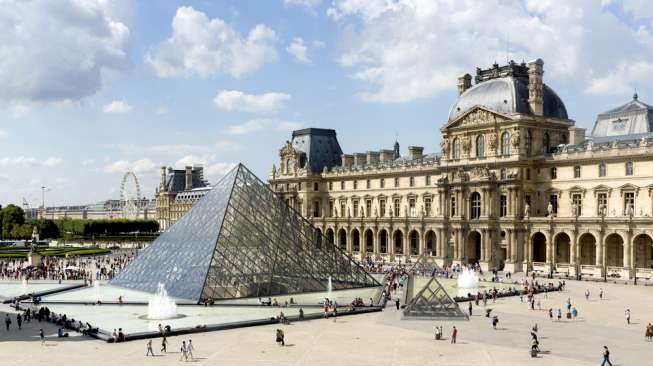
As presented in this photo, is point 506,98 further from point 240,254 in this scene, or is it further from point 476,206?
point 240,254

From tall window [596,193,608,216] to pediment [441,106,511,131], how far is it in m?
9.48

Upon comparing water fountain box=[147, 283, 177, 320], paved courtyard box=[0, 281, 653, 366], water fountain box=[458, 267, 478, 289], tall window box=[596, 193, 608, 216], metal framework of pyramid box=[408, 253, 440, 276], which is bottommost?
paved courtyard box=[0, 281, 653, 366]

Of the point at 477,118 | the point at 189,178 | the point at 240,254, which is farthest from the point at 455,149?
the point at 189,178

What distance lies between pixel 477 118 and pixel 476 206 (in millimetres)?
7508

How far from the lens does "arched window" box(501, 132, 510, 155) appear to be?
193 ft

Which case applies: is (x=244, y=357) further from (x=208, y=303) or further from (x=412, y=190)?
(x=412, y=190)

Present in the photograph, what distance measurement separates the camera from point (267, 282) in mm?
38938

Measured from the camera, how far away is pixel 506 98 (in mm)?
59594

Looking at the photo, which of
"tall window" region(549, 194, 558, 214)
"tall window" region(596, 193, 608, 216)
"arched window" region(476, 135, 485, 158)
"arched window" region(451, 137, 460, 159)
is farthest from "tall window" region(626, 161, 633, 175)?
"arched window" region(451, 137, 460, 159)

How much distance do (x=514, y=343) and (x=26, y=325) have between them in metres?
21.1

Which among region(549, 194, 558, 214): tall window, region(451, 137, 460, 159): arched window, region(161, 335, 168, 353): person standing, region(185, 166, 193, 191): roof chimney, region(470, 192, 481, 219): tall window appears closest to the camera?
region(161, 335, 168, 353): person standing

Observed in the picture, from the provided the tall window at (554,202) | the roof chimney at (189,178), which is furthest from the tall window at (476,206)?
the roof chimney at (189,178)

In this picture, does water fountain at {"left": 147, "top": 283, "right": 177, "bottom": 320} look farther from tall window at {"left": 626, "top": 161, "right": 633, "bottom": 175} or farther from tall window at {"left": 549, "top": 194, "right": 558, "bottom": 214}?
tall window at {"left": 549, "top": 194, "right": 558, "bottom": 214}

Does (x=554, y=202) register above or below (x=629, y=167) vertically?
below
